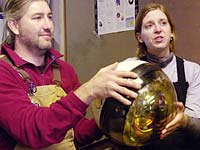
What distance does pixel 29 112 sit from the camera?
98cm

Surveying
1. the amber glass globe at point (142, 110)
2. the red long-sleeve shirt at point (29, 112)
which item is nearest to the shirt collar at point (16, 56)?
the red long-sleeve shirt at point (29, 112)

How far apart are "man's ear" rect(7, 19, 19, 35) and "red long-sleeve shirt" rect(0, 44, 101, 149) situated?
0.06 metres

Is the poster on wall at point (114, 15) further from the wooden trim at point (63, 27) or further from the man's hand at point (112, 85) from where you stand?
the man's hand at point (112, 85)

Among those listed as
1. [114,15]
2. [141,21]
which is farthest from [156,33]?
[114,15]

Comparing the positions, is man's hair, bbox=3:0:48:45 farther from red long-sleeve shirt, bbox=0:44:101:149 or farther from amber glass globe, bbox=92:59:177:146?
amber glass globe, bbox=92:59:177:146

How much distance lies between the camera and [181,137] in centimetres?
130

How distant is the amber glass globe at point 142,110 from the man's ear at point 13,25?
1.45 ft

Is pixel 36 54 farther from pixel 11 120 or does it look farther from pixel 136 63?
pixel 136 63

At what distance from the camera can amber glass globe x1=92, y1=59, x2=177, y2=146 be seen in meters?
0.93

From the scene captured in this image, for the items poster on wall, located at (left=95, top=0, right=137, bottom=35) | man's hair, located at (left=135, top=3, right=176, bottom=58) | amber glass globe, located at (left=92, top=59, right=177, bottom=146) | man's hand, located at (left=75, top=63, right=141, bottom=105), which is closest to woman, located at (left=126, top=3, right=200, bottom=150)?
man's hair, located at (left=135, top=3, right=176, bottom=58)

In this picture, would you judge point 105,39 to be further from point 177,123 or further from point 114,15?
point 177,123

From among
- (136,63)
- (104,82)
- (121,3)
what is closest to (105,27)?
(121,3)

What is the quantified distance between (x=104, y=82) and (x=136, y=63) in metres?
0.18

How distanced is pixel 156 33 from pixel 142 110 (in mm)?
519
